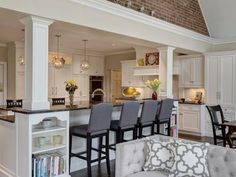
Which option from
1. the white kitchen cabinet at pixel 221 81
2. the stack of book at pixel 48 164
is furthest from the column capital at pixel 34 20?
the white kitchen cabinet at pixel 221 81

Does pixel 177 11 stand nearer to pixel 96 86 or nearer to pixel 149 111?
pixel 149 111

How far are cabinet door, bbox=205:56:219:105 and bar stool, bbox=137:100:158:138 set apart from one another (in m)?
3.00

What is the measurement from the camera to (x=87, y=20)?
405cm

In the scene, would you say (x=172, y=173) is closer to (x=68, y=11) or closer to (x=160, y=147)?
(x=160, y=147)

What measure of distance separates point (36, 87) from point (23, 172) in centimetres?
121

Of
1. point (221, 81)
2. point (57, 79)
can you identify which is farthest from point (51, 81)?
point (221, 81)

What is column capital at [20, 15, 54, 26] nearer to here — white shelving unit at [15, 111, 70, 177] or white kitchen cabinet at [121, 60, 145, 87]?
white shelving unit at [15, 111, 70, 177]

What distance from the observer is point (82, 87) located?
388 inches

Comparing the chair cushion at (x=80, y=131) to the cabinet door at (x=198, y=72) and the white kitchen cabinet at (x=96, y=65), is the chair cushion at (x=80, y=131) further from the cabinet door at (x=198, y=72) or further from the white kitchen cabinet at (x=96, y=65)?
the white kitchen cabinet at (x=96, y=65)

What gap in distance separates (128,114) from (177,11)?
3373mm

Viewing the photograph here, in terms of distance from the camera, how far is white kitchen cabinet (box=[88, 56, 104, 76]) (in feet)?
33.3

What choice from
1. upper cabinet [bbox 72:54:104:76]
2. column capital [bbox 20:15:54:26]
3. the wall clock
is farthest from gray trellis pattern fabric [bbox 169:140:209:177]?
upper cabinet [bbox 72:54:104:76]

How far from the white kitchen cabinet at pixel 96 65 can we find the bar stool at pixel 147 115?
5774 mm

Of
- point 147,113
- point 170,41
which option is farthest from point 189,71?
point 147,113
